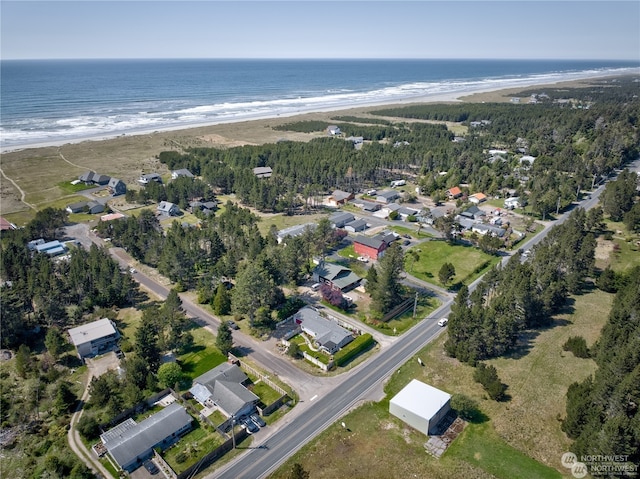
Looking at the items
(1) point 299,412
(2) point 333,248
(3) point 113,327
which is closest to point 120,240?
(3) point 113,327

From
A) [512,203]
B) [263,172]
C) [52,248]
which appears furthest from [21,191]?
[512,203]

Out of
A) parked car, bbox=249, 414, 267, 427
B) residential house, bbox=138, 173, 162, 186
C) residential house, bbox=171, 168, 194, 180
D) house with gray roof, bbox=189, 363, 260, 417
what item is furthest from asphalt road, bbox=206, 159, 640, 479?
residential house, bbox=138, 173, 162, 186

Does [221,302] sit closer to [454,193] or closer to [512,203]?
[454,193]

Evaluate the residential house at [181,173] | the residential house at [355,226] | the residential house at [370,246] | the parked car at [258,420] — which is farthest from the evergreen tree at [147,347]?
the residential house at [181,173]

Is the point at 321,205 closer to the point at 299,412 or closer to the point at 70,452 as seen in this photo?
the point at 299,412

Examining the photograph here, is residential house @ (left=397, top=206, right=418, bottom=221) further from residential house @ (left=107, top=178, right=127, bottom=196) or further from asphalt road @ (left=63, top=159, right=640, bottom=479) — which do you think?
residential house @ (left=107, top=178, right=127, bottom=196)

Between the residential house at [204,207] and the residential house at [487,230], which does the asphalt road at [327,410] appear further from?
the residential house at [204,207]
